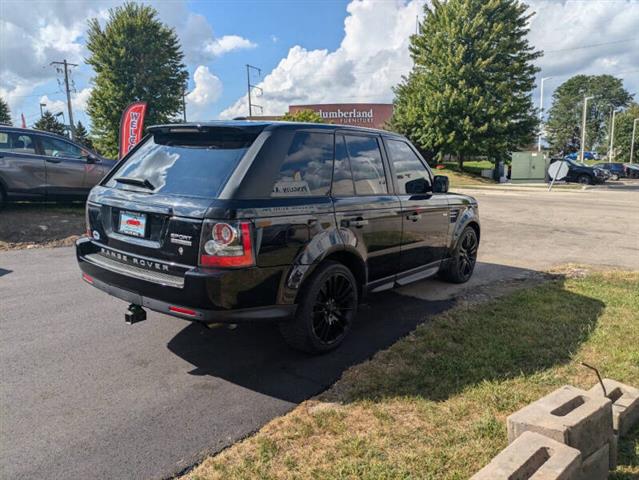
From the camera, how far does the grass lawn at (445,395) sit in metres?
2.49

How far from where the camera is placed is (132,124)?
1262 cm

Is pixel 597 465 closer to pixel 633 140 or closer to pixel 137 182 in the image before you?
pixel 137 182

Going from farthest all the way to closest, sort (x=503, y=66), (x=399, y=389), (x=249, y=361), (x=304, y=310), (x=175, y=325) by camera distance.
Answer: (x=503, y=66) < (x=175, y=325) < (x=249, y=361) < (x=304, y=310) < (x=399, y=389)

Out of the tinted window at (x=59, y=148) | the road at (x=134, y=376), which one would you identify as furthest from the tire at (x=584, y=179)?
the tinted window at (x=59, y=148)

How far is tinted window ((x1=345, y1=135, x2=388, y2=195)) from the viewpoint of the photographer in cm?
417

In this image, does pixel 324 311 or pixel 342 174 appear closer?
pixel 324 311

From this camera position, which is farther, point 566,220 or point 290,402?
point 566,220

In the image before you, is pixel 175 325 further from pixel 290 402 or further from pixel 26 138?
pixel 26 138

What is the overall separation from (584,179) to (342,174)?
33100 millimetres

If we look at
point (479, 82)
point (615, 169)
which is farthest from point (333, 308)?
point (615, 169)

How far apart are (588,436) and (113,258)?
10.9 ft

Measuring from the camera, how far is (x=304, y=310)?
3.54 meters

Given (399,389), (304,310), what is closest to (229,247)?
(304,310)

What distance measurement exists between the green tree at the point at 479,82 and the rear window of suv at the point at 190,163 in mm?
29673
